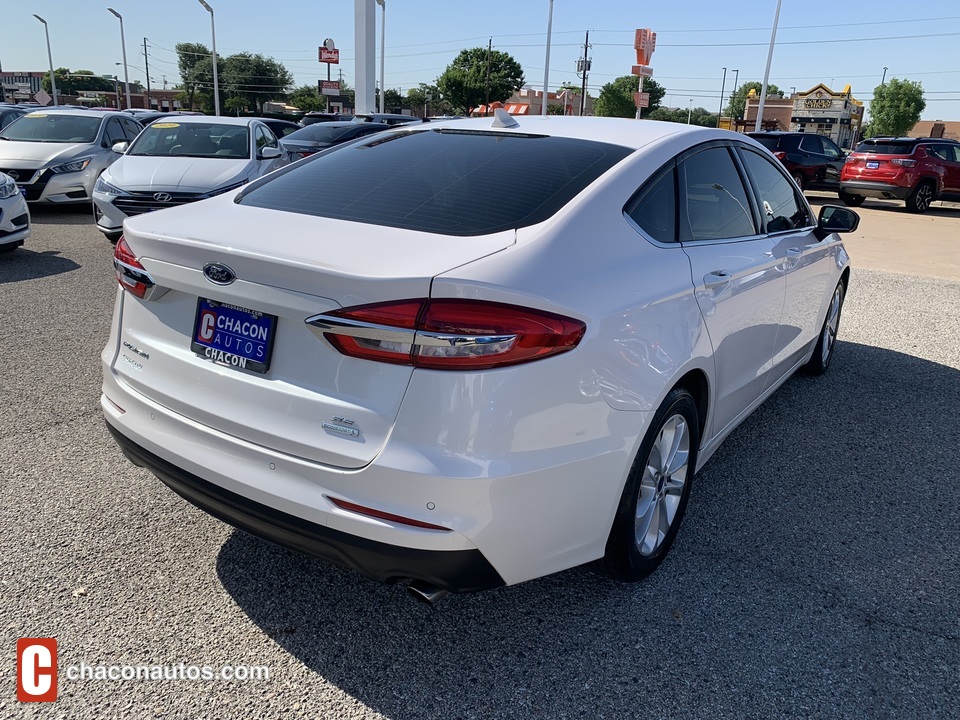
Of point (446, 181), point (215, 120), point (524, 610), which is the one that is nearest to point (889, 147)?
point (215, 120)

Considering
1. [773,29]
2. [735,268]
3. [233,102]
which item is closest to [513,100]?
[233,102]

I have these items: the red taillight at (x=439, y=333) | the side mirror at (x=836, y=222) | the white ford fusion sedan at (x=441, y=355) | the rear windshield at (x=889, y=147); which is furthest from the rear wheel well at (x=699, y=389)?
the rear windshield at (x=889, y=147)

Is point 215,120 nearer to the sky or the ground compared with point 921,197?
nearer to the sky

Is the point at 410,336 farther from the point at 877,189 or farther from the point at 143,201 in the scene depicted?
the point at 877,189

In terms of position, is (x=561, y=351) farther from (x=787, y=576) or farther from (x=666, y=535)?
(x=787, y=576)

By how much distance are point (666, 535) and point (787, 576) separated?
1.62 feet

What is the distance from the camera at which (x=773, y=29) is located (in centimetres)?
3841

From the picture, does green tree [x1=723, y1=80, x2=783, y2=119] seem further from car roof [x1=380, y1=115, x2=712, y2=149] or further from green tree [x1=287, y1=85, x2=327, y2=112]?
car roof [x1=380, y1=115, x2=712, y2=149]

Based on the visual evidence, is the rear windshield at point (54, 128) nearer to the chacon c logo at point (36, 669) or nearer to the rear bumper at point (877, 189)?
the chacon c logo at point (36, 669)

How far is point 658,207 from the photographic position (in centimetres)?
286

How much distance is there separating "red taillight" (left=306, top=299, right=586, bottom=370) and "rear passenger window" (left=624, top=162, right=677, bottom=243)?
33.8 inches

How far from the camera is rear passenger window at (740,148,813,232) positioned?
3.85 metres

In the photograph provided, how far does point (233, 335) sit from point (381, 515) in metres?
0.71

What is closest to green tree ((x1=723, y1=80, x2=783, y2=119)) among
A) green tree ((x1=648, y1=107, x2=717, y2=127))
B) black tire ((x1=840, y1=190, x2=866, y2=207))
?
green tree ((x1=648, y1=107, x2=717, y2=127))
